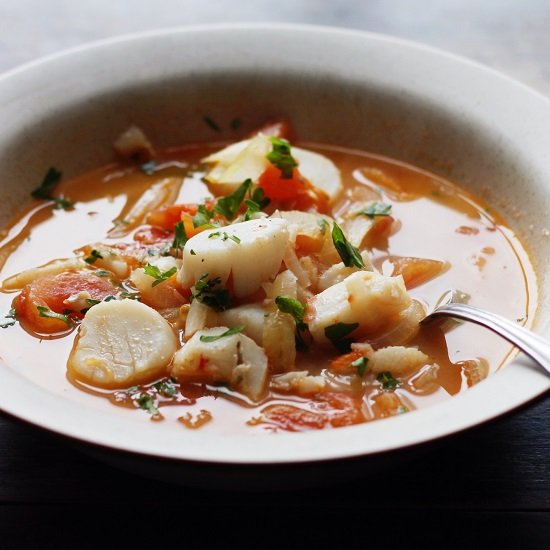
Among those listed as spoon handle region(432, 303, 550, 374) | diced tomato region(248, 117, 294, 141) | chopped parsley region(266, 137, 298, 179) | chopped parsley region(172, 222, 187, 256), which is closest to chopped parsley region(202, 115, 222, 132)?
diced tomato region(248, 117, 294, 141)

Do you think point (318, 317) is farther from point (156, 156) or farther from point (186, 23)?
point (186, 23)

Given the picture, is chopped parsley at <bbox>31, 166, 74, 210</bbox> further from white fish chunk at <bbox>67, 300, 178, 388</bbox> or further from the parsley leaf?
white fish chunk at <bbox>67, 300, 178, 388</bbox>

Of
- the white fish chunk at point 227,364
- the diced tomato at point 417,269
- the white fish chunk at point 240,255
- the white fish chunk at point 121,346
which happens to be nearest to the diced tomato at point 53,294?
the white fish chunk at point 121,346

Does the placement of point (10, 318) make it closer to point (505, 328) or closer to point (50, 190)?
point (50, 190)

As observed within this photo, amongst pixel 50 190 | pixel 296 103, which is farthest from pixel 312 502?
pixel 296 103

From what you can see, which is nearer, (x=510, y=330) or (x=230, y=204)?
(x=510, y=330)
